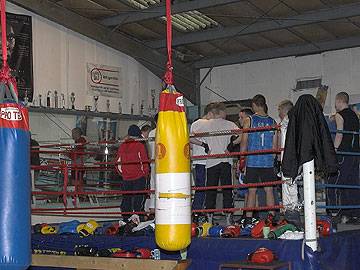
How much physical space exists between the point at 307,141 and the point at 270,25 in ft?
25.4

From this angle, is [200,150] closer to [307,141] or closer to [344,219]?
[344,219]

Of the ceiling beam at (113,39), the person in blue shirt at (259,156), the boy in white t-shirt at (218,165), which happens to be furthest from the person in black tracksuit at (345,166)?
the ceiling beam at (113,39)

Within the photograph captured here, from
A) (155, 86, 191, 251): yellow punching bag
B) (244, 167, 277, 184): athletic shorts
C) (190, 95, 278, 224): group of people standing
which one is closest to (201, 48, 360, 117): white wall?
(190, 95, 278, 224): group of people standing

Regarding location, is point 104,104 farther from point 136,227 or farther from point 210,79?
point 136,227

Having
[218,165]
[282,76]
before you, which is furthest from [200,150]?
[282,76]

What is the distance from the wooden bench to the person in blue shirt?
1.27m

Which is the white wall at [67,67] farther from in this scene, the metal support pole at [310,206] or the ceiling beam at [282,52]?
the metal support pole at [310,206]

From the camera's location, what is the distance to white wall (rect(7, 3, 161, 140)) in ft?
38.8

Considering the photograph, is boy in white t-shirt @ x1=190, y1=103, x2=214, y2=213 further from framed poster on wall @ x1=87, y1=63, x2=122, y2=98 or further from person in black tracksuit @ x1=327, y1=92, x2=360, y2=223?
framed poster on wall @ x1=87, y1=63, x2=122, y2=98

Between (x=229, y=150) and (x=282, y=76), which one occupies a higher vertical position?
(x=282, y=76)

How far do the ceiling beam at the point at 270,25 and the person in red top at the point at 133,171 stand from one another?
5.42 metres

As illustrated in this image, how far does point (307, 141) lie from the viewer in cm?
438

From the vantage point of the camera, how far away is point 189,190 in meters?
3.89

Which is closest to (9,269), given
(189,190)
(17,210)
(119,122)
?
(17,210)
